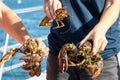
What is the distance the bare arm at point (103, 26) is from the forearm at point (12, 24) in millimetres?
269

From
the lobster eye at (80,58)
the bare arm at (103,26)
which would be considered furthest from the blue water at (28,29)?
the bare arm at (103,26)

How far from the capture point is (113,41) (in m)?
1.96

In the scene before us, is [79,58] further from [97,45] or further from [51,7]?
[51,7]

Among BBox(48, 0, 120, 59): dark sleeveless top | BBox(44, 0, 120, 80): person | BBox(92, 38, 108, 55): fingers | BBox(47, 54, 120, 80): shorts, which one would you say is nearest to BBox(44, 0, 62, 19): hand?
BBox(44, 0, 120, 80): person

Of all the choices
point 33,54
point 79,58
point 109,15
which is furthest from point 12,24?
point 109,15

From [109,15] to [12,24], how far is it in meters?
0.43

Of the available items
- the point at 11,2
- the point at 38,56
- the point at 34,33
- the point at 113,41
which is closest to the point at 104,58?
the point at 113,41

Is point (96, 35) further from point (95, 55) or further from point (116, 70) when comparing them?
point (116, 70)

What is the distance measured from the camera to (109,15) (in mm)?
1757

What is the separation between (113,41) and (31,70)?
20.5 inches

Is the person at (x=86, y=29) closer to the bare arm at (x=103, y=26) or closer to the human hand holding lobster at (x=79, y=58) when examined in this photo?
the bare arm at (x=103, y=26)

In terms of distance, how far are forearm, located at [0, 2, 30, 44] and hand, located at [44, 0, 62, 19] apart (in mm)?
134

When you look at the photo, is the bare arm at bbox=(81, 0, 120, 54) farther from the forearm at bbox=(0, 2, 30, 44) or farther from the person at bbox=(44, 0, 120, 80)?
the forearm at bbox=(0, 2, 30, 44)

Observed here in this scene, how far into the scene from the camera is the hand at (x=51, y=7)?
1.76 metres
